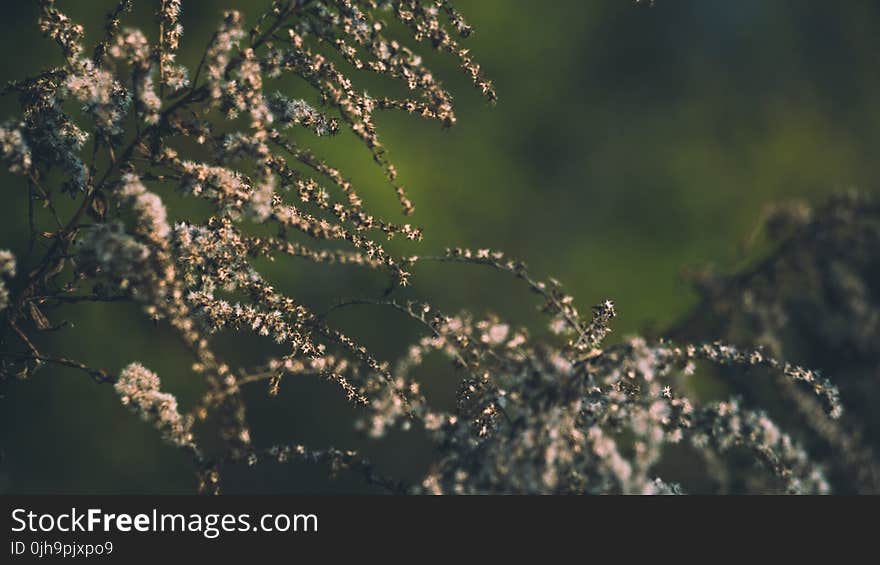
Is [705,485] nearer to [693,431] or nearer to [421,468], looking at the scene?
[421,468]

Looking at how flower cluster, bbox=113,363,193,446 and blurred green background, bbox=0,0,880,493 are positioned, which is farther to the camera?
blurred green background, bbox=0,0,880,493

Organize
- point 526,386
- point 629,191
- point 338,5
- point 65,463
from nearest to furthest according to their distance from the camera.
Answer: point 526,386 → point 338,5 → point 65,463 → point 629,191

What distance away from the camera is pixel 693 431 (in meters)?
1.52

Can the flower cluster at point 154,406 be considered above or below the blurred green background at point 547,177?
below

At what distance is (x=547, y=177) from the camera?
12.6ft

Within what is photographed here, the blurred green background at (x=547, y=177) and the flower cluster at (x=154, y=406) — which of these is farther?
the blurred green background at (x=547, y=177)

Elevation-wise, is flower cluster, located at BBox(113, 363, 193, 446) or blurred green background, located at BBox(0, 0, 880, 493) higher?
blurred green background, located at BBox(0, 0, 880, 493)

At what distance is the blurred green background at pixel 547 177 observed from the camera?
297 centimetres

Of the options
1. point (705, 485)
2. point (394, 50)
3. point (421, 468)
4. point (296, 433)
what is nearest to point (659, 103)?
point (705, 485)

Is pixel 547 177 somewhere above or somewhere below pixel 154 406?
above

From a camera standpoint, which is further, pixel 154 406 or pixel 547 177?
pixel 547 177

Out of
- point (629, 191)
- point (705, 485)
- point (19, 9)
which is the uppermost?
point (19, 9)

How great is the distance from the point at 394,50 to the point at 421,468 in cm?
220

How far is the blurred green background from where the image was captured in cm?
297
